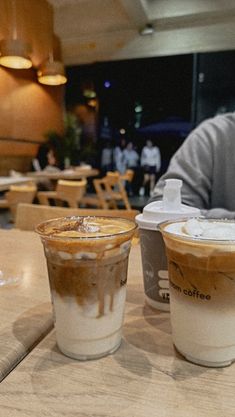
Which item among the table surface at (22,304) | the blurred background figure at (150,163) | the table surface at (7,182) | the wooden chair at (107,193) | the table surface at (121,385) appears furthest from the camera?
the blurred background figure at (150,163)

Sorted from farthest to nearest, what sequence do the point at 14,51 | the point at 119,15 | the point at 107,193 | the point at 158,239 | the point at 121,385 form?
the point at 107,193
the point at 119,15
the point at 14,51
the point at 158,239
the point at 121,385

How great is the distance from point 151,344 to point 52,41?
2.08 ft

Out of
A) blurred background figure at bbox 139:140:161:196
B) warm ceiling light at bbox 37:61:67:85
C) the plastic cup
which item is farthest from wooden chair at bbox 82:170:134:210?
the plastic cup

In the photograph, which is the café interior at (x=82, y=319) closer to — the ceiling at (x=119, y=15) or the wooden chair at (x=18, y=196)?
the ceiling at (x=119, y=15)

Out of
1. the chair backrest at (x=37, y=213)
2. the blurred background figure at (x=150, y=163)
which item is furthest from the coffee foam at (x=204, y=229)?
the blurred background figure at (x=150, y=163)

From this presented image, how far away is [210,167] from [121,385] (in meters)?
1.05

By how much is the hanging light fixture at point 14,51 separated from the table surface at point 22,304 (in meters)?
0.43

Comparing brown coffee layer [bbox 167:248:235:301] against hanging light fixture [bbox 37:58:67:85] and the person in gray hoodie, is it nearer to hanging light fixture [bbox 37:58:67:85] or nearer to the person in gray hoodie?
hanging light fixture [bbox 37:58:67:85]

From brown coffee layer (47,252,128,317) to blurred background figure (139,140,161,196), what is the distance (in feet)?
18.2

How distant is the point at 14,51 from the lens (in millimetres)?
590

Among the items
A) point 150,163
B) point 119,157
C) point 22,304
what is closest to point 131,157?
point 119,157

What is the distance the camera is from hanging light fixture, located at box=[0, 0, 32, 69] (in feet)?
1.85

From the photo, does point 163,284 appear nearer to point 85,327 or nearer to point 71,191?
point 85,327

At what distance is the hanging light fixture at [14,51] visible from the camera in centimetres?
56
